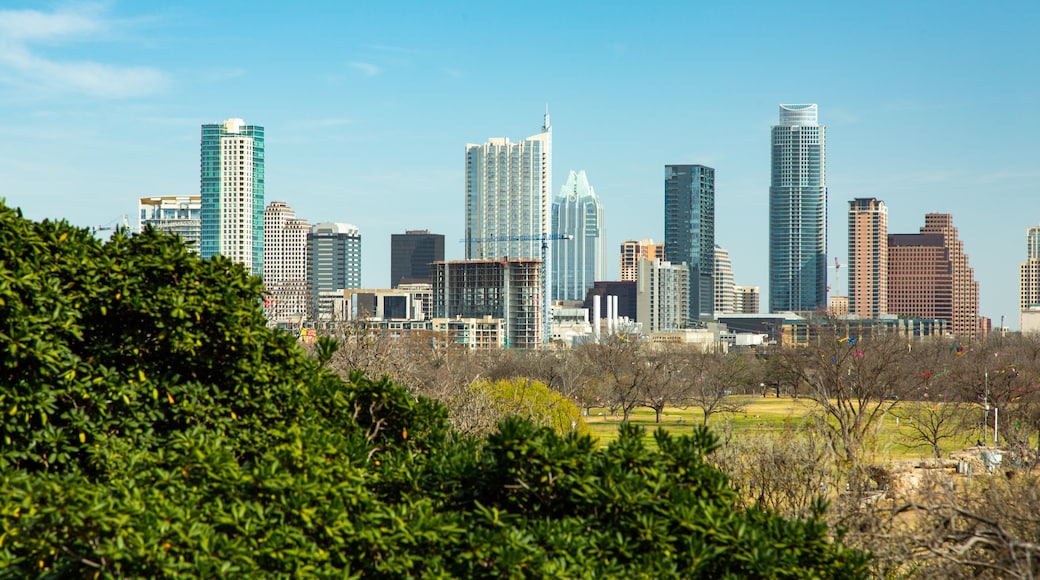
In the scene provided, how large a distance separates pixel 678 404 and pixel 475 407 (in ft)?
198

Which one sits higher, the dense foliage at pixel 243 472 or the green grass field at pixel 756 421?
the dense foliage at pixel 243 472

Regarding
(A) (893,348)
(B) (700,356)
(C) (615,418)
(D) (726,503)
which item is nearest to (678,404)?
(C) (615,418)

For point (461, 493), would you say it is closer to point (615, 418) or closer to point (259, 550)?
point (259, 550)

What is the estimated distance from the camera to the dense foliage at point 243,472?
7293mm

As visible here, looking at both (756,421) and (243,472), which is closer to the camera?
(243,472)

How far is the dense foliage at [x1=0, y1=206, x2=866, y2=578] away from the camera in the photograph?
7.29 metres

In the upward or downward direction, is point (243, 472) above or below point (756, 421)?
above

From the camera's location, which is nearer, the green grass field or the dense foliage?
the dense foliage

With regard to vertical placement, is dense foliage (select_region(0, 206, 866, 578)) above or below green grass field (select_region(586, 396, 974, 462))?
above

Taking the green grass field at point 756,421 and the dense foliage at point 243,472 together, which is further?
the green grass field at point 756,421

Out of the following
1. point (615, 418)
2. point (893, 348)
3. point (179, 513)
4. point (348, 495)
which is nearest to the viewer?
point (179, 513)

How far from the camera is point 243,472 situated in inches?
320

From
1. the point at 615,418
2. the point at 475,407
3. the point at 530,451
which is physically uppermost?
the point at 530,451

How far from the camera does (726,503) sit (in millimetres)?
8406
